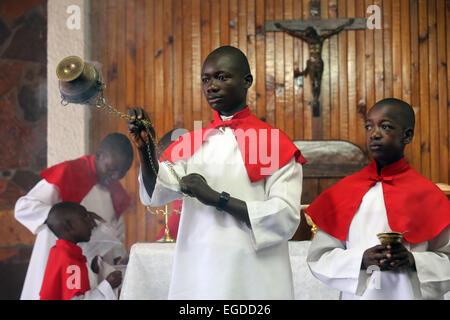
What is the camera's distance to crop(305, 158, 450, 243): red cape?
54.8 inches

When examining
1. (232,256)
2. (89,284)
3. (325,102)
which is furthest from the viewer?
(325,102)

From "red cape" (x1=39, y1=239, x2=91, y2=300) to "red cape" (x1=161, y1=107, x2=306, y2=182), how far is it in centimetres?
81

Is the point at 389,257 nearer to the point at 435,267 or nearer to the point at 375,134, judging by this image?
the point at 435,267

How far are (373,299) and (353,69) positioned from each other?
195cm

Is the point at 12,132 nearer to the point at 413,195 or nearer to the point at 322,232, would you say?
A: the point at 322,232

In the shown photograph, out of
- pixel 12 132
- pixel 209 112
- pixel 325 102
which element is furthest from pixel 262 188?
pixel 325 102

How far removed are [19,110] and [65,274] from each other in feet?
2.45

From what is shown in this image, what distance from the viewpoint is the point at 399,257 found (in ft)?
4.27

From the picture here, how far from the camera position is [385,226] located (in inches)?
55.4

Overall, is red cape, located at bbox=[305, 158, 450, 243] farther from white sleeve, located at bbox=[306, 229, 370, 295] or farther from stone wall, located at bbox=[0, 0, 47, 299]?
stone wall, located at bbox=[0, 0, 47, 299]

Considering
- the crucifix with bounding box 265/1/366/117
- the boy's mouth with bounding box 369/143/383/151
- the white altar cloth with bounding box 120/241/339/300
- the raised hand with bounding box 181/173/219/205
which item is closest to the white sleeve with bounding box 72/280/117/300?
the white altar cloth with bounding box 120/241/339/300

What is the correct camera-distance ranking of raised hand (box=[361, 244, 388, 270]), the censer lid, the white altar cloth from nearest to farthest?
the censer lid → raised hand (box=[361, 244, 388, 270]) → the white altar cloth

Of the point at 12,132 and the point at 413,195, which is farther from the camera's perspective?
the point at 12,132
